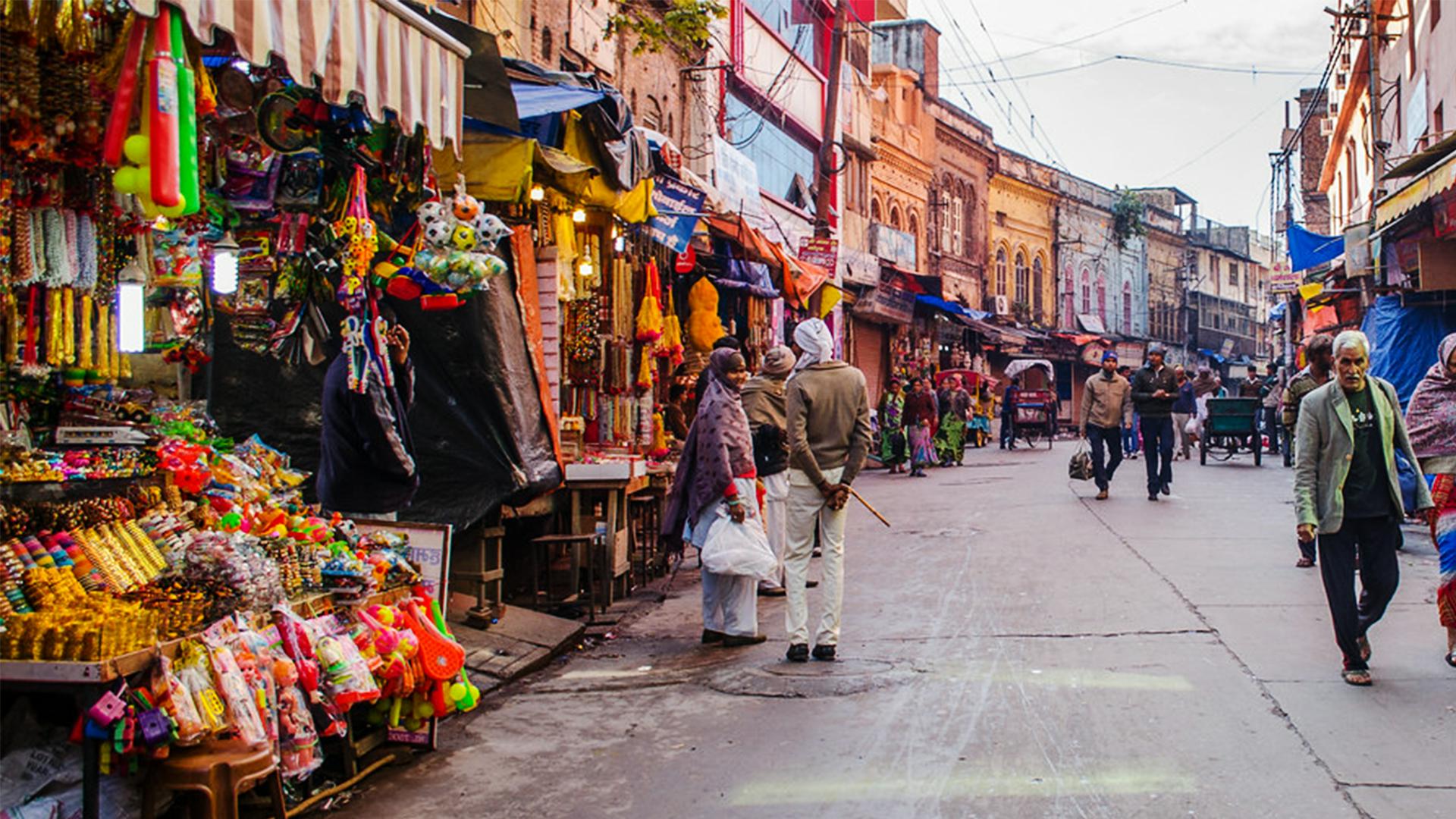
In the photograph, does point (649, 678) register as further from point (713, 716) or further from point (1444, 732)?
point (1444, 732)

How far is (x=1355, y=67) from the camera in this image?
3325 cm

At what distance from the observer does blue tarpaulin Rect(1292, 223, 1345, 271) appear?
23703mm

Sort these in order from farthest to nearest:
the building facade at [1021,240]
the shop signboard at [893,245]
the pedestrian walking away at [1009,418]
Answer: the building facade at [1021,240] < the shop signboard at [893,245] < the pedestrian walking away at [1009,418]

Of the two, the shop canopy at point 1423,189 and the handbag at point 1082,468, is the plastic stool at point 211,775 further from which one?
the handbag at point 1082,468

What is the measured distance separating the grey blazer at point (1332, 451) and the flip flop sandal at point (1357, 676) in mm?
693

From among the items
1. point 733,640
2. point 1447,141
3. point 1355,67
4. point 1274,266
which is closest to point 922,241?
point 1274,266

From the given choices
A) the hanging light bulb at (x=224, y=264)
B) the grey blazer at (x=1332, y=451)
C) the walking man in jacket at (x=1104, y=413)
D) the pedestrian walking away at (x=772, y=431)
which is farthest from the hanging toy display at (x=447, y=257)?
the walking man in jacket at (x=1104, y=413)

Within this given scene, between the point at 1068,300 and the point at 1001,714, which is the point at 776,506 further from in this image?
the point at 1068,300

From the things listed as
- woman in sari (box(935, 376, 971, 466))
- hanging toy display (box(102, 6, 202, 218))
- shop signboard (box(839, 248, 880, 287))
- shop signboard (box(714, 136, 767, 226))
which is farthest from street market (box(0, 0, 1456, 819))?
shop signboard (box(839, 248, 880, 287))

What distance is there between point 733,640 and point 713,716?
1.97 meters

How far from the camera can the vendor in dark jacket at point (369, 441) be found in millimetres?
6918

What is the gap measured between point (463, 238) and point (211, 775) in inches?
140

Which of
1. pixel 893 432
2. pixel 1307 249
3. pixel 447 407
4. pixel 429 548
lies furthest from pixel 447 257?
pixel 1307 249

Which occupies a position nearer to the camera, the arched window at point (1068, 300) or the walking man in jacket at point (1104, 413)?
the walking man in jacket at point (1104, 413)
